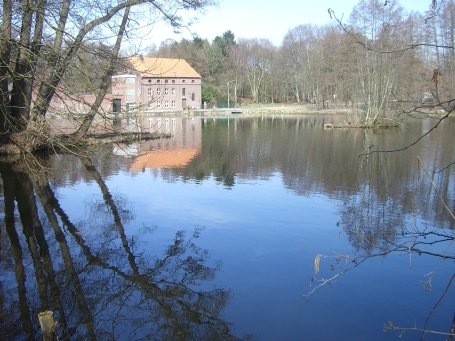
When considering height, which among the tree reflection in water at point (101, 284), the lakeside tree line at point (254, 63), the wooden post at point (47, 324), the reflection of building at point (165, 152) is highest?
the lakeside tree line at point (254, 63)

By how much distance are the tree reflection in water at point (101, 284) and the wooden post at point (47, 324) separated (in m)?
1.05

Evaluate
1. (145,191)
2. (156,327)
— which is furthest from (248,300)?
(145,191)

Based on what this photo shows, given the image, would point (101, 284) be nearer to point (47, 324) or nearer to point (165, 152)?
point (47, 324)

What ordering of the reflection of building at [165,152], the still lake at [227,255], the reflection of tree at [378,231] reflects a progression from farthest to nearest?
the reflection of building at [165,152]
the reflection of tree at [378,231]
the still lake at [227,255]

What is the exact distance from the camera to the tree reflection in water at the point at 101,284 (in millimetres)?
4367

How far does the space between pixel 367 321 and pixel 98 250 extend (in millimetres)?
3757

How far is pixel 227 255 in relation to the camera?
629 centimetres

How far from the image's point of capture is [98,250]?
20.7ft

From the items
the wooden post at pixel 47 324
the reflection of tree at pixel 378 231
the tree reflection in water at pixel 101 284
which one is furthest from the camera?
the reflection of tree at pixel 378 231

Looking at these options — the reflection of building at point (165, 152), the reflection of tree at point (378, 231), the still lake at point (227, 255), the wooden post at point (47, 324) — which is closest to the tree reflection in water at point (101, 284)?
the still lake at point (227, 255)

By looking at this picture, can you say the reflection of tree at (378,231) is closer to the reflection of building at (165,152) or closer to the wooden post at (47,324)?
the wooden post at (47,324)

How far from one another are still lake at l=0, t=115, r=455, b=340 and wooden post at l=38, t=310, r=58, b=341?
1053 mm

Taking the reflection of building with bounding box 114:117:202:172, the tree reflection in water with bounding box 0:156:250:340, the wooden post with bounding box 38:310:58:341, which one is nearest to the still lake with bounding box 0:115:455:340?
the tree reflection in water with bounding box 0:156:250:340

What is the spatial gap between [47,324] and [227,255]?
342 cm
